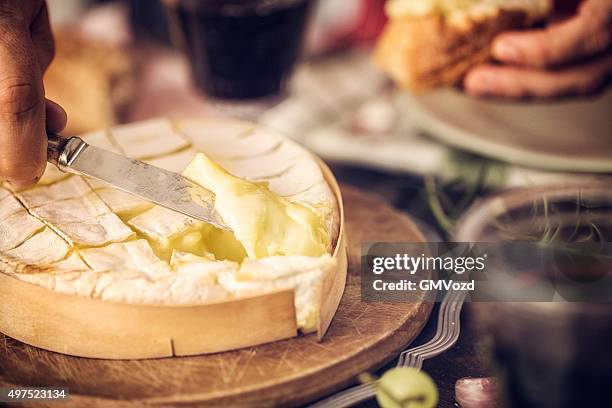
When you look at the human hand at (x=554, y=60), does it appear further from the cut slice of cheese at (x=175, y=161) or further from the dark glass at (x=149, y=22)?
the dark glass at (x=149, y=22)

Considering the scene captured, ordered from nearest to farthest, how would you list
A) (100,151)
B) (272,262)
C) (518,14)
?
(272,262) → (100,151) → (518,14)

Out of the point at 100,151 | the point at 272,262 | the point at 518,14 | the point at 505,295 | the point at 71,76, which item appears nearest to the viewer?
the point at 505,295

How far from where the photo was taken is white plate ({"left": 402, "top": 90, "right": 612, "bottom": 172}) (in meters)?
1.17

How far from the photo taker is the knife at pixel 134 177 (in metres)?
0.89

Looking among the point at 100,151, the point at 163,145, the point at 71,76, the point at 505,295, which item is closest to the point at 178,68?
the point at 71,76

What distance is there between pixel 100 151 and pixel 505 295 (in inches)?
23.1

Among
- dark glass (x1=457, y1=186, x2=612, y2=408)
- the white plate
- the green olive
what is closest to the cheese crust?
the green olive

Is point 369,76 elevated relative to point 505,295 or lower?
elevated

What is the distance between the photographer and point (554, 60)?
49.9 inches

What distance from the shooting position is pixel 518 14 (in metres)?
1.32

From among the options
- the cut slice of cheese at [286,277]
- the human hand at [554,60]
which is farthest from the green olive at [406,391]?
the human hand at [554,60]

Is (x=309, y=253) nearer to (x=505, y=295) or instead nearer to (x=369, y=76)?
(x=505, y=295)

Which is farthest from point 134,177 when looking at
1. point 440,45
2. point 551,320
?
point 440,45

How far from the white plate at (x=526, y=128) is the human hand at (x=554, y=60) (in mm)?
31
